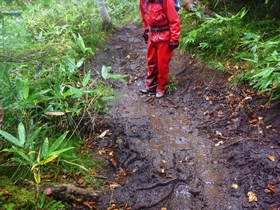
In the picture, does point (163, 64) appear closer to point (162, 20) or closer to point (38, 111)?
point (162, 20)

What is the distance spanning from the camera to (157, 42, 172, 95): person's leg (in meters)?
5.09

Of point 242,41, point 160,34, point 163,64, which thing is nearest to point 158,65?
point 163,64

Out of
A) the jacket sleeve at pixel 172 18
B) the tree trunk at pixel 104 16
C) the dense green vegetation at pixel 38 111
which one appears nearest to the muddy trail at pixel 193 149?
the dense green vegetation at pixel 38 111

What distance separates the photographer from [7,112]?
121 inches

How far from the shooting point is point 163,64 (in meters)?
5.26

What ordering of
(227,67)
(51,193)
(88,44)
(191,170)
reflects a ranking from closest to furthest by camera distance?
(51,193), (191,170), (227,67), (88,44)

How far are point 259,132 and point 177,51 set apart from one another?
3448 millimetres

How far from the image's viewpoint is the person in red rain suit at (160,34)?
15.4 feet

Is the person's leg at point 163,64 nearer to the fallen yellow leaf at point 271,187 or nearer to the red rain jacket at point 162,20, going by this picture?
the red rain jacket at point 162,20

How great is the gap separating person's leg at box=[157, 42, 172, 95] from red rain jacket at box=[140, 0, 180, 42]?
188 mm

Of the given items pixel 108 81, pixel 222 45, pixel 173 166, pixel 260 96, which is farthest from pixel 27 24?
pixel 260 96

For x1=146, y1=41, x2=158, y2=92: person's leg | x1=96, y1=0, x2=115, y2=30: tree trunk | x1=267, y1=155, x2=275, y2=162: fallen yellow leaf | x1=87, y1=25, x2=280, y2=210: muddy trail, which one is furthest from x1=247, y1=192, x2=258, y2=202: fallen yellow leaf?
x1=96, y1=0, x2=115, y2=30: tree trunk

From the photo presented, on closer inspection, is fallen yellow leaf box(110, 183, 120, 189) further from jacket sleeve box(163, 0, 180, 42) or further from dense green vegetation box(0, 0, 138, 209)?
jacket sleeve box(163, 0, 180, 42)

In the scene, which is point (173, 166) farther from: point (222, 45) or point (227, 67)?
point (222, 45)
